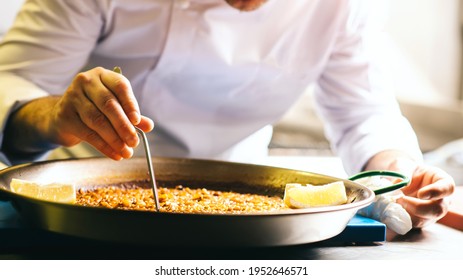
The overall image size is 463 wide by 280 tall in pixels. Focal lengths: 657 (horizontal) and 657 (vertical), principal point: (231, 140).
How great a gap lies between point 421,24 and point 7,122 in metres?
3.90

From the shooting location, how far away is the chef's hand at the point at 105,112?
106 cm

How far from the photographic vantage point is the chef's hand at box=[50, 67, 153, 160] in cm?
106

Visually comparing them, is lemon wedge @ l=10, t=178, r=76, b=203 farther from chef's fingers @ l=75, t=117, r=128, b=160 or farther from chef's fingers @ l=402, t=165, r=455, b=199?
chef's fingers @ l=402, t=165, r=455, b=199

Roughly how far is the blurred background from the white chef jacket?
5.56 ft

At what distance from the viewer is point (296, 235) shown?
96 centimetres

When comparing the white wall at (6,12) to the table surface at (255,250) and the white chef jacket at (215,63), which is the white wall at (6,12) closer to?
the white chef jacket at (215,63)

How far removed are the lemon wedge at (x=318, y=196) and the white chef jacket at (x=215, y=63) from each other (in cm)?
58

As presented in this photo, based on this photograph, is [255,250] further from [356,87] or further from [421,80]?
[421,80]

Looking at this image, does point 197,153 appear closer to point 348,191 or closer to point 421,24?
point 348,191

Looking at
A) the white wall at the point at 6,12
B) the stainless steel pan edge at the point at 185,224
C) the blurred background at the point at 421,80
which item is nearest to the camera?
the stainless steel pan edge at the point at 185,224

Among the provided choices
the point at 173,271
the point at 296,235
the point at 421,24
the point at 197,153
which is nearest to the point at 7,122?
the point at 197,153

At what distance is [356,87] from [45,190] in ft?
3.74

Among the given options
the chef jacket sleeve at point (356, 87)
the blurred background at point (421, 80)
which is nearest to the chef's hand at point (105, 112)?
the chef jacket sleeve at point (356, 87)

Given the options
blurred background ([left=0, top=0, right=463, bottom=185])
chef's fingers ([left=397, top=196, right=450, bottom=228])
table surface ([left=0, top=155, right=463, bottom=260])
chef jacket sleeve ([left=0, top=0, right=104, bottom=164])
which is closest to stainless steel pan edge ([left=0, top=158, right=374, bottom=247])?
table surface ([left=0, top=155, right=463, bottom=260])
